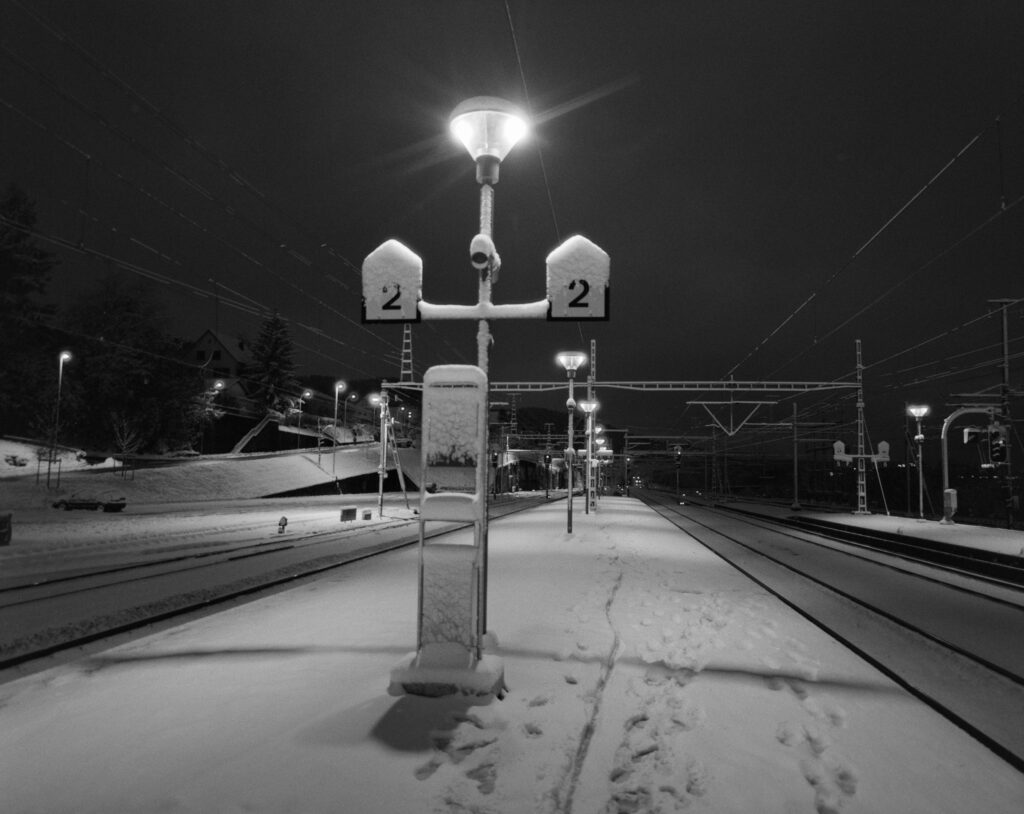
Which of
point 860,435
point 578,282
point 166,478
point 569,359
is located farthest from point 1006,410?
point 166,478

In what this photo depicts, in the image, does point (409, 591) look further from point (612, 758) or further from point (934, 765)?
point (934, 765)

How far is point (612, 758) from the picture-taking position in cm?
396

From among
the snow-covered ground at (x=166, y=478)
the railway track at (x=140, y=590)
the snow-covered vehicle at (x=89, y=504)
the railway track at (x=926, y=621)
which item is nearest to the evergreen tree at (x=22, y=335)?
the snow-covered ground at (x=166, y=478)

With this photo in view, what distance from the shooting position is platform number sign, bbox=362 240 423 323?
533cm

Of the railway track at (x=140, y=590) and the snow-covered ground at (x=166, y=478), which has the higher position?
the snow-covered ground at (x=166, y=478)

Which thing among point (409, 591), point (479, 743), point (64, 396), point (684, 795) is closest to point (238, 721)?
point (479, 743)

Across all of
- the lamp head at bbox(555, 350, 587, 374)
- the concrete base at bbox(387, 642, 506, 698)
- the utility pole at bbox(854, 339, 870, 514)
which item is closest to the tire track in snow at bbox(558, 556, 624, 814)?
the concrete base at bbox(387, 642, 506, 698)

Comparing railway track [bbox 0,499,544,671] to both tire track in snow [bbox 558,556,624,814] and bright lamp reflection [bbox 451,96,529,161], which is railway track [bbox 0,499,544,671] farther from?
bright lamp reflection [bbox 451,96,529,161]

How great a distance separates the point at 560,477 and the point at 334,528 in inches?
4015

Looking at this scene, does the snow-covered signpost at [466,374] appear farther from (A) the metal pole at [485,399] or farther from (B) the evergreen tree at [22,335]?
(B) the evergreen tree at [22,335]

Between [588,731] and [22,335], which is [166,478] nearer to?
[22,335]

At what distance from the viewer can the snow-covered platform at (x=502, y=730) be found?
3.50 metres

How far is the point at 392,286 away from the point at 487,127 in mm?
1441

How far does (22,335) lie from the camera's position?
166 feet
